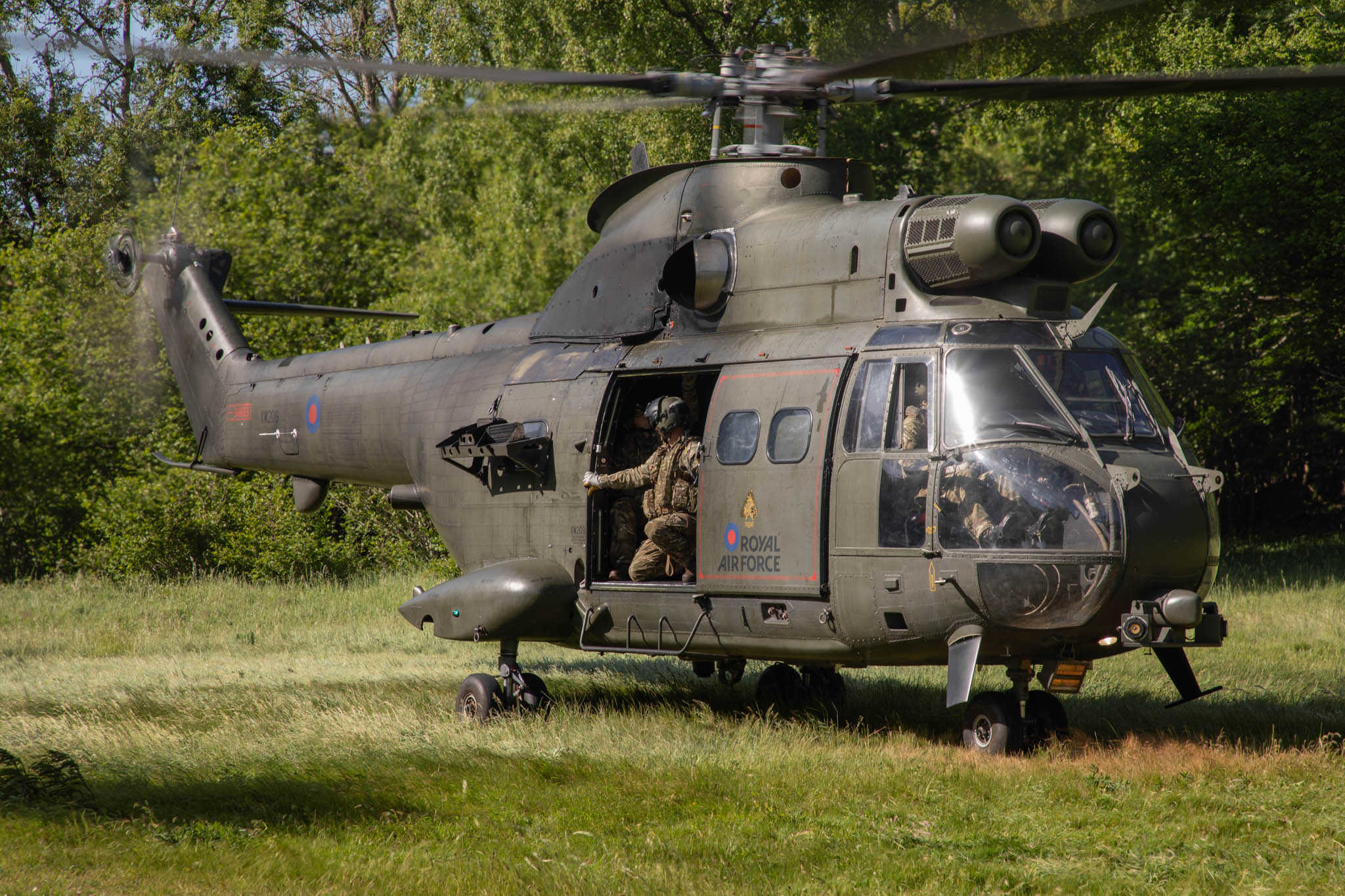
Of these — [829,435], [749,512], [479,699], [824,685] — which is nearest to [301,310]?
[479,699]

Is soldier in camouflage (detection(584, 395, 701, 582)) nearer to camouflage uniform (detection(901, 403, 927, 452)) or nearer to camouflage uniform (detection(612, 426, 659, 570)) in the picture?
camouflage uniform (detection(612, 426, 659, 570))

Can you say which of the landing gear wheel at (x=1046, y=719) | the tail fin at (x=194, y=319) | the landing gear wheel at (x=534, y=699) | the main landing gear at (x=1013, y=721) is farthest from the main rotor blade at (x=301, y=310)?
the landing gear wheel at (x=1046, y=719)

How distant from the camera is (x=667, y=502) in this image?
9.48m

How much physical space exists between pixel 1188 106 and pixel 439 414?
51.2 ft

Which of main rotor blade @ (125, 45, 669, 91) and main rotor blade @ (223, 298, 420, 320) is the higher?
main rotor blade @ (125, 45, 669, 91)

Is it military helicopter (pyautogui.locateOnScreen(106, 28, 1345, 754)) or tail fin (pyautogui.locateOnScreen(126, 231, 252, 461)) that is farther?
tail fin (pyautogui.locateOnScreen(126, 231, 252, 461))

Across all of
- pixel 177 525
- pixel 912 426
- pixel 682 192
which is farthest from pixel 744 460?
pixel 177 525

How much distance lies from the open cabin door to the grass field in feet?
4.07

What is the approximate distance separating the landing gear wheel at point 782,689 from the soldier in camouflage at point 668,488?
2.47 metres

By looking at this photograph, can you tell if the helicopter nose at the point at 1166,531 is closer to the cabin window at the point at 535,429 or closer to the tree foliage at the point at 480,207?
the cabin window at the point at 535,429

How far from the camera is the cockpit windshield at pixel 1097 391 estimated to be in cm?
781

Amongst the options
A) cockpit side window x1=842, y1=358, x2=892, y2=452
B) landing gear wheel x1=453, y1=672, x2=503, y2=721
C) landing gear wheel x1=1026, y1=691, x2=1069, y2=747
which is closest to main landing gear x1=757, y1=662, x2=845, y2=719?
landing gear wheel x1=453, y1=672, x2=503, y2=721

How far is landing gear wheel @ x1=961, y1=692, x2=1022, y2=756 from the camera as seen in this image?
8062mm

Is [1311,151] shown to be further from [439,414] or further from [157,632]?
[157,632]
